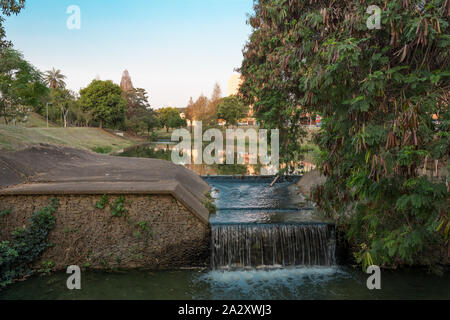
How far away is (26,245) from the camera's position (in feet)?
26.9

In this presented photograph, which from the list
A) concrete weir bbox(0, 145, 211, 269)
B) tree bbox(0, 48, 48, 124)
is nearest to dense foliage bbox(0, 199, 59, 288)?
concrete weir bbox(0, 145, 211, 269)

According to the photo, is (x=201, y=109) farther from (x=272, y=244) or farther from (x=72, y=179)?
(x=272, y=244)

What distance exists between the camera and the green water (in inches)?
302

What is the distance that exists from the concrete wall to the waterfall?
1.10 m

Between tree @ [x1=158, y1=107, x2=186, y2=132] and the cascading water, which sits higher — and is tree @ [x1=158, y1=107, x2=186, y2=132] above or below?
above

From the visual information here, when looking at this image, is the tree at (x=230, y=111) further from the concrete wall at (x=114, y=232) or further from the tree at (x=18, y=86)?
the concrete wall at (x=114, y=232)

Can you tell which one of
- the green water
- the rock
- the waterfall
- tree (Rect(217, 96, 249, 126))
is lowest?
the green water

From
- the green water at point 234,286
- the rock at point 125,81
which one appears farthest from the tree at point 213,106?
the green water at point 234,286

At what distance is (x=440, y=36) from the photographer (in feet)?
15.4

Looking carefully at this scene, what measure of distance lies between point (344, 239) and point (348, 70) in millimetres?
5886

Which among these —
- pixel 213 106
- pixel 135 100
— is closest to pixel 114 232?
pixel 213 106

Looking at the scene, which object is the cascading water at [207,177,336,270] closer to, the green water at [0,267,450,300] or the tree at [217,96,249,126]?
the green water at [0,267,450,300]
